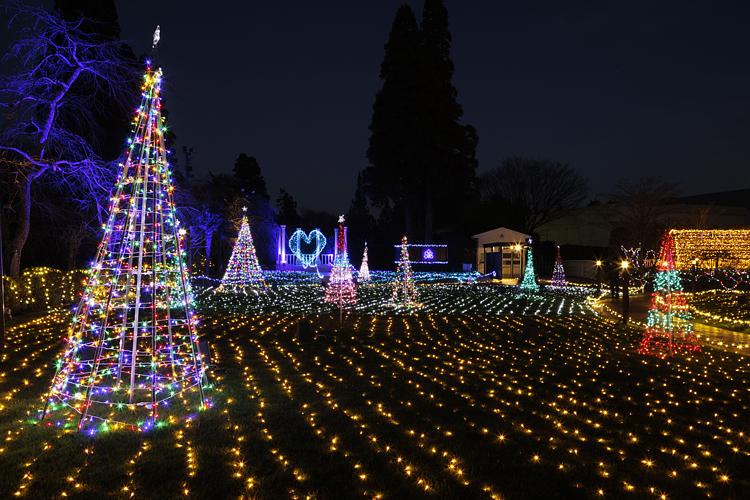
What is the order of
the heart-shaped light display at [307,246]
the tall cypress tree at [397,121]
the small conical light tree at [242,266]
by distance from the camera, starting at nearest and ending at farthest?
the small conical light tree at [242,266] < the heart-shaped light display at [307,246] < the tall cypress tree at [397,121]

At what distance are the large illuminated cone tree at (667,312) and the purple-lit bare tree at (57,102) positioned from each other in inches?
481

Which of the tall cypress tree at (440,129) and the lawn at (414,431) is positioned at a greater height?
the tall cypress tree at (440,129)

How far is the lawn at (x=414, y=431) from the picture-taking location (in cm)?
355

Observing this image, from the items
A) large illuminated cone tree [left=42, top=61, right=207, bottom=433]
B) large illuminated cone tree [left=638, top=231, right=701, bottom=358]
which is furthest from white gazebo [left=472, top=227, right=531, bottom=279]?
large illuminated cone tree [left=42, top=61, right=207, bottom=433]

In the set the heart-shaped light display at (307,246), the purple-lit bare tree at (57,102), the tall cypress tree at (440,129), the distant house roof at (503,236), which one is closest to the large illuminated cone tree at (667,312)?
the purple-lit bare tree at (57,102)

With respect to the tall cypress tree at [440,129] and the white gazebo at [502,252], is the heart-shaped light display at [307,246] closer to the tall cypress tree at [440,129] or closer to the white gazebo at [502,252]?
the tall cypress tree at [440,129]

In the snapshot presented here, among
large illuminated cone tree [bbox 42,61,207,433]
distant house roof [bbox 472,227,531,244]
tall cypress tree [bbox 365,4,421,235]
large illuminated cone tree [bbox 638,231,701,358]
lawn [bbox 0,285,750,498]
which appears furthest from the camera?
tall cypress tree [bbox 365,4,421,235]

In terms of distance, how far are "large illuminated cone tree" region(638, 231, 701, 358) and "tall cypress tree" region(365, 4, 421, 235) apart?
22.6m

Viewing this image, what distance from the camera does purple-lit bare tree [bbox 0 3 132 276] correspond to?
11.4 meters

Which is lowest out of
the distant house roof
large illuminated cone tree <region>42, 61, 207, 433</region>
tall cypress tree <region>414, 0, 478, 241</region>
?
large illuminated cone tree <region>42, 61, 207, 433</region>

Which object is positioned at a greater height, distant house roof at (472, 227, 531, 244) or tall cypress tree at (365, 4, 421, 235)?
tall cypress tree at (365, 4, 421, 235)

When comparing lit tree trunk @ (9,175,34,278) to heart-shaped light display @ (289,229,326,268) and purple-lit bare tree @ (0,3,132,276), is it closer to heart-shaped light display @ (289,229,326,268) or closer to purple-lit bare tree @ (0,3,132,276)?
purple-lit bare tree @ (0,3,132,276)

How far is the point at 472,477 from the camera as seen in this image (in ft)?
12.0

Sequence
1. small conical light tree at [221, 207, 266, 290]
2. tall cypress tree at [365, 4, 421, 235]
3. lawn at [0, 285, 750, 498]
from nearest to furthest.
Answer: lawn at [0, 285, 750, 498]
small conical light tree at [221, 207, 266, 290]
tall cypress tree at [365, 4, 421, 235]
